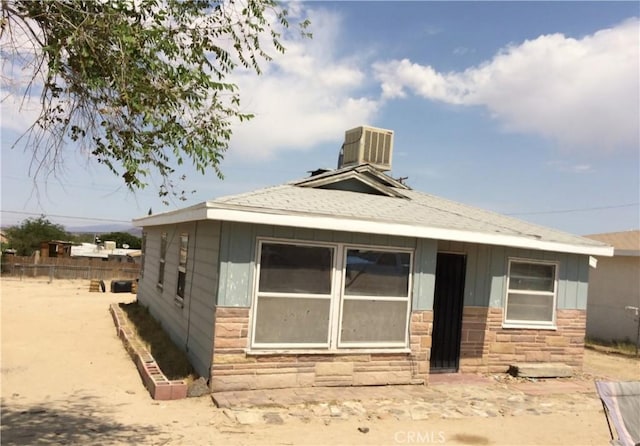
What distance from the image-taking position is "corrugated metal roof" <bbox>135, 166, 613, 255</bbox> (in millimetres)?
7531

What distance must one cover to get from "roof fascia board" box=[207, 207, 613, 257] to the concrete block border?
236cm

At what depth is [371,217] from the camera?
8.20m

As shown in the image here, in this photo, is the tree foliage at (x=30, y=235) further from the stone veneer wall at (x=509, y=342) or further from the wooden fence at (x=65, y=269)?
the stone veneer wall at (x=509, y=342)

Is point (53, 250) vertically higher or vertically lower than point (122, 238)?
lower

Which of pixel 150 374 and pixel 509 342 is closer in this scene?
pixel 150 374

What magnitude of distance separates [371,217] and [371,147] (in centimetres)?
490

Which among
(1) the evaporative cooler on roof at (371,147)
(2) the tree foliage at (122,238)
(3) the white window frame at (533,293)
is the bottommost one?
(2) the tree foliage at (122,238)

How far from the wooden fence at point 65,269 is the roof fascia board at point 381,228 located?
86.3ft

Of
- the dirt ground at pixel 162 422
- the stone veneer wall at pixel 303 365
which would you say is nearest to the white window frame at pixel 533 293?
the dirt ground at pixel 162 422

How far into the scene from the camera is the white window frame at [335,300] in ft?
25.5

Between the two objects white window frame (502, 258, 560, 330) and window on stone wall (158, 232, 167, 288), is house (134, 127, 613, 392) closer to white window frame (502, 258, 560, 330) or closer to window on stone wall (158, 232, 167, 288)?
white window frame (502, 258, 560, 330)

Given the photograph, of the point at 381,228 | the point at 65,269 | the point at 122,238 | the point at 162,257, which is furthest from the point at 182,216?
the point at 122,238

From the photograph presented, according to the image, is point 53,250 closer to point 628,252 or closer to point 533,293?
point 628,252

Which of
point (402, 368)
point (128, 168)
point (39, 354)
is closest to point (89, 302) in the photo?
point (39, 354)
